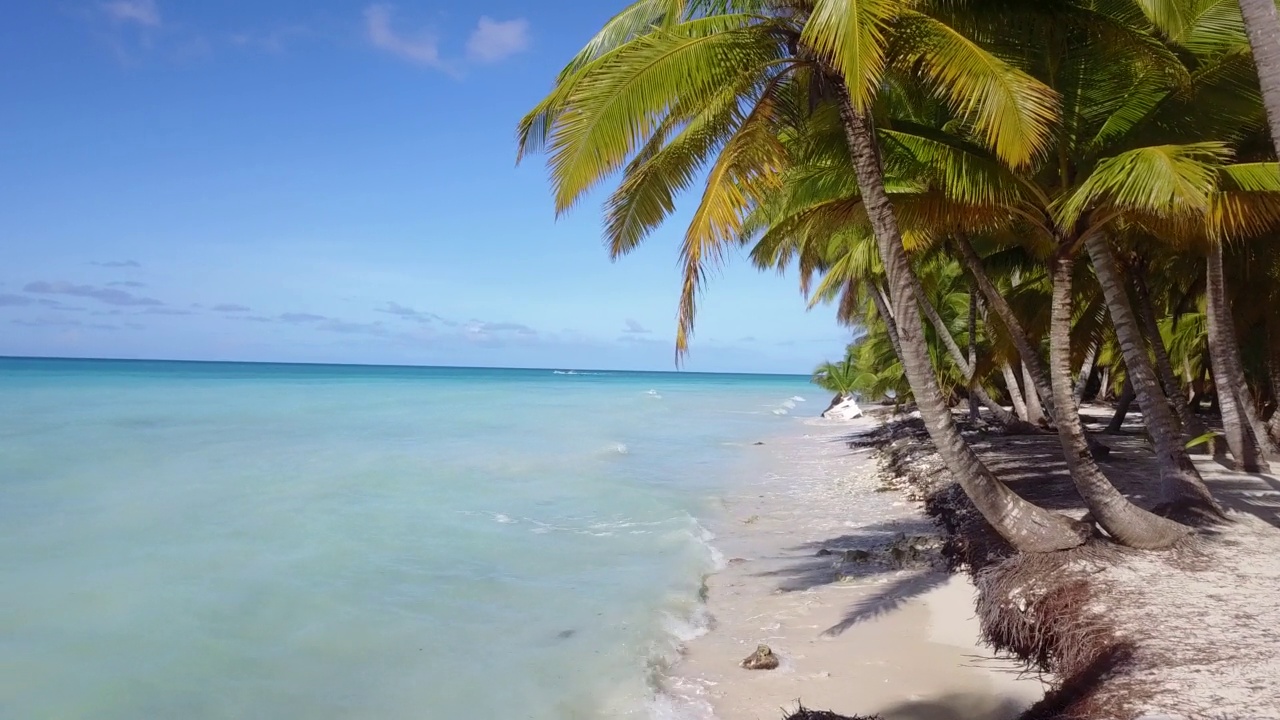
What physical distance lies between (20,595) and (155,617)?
1717mm

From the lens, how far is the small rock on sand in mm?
5426

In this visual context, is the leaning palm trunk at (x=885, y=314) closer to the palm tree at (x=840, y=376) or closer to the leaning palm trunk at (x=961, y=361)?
the leaning palm trunk at (x=961, y=361)

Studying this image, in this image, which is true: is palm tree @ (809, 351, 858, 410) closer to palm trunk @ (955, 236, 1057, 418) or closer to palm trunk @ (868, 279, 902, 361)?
palm trunk @ (868, 279, 902, 361)

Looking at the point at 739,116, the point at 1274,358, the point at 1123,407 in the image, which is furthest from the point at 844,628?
the point at 1123,407

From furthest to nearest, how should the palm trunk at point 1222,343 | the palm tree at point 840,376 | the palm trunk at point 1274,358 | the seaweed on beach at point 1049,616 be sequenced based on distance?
the palm tree at point 840,376, the palm trunk at point 1274,358, the palm trunk at point 1222,343, the seaweed on beach at point 1049,616

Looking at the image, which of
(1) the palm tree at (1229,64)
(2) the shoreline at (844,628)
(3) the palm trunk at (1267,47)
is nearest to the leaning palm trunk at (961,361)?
(2) the shoreline at (844,628)

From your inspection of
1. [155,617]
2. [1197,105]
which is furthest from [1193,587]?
[155,617]

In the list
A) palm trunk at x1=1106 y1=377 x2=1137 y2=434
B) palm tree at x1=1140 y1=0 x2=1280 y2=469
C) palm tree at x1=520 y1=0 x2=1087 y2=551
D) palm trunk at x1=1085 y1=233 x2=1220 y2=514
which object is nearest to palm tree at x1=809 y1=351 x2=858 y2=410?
palm trunk at x1=1106 y1=377 x2=1137 y2=434

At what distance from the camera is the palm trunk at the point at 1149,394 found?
655cm

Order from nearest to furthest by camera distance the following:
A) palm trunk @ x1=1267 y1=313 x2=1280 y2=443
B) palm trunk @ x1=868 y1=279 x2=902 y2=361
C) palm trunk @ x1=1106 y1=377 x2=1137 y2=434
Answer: palm trunk @ x1=868 y1=279 x2=902 y2=361 < palm trunk @ x1=1267 y1=313 x2=1280 y2=443 < palm trunk @ x1=1106 y1=377 x2=1137 y2=434

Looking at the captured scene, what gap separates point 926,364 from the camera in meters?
5.62

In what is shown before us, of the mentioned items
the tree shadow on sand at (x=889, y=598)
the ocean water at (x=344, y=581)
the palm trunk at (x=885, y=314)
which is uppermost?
the palm trunk at (x=885, y=314)

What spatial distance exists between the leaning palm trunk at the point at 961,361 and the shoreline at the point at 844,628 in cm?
325

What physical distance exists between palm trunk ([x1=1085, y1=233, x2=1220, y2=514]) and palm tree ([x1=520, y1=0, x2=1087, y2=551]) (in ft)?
5.58
